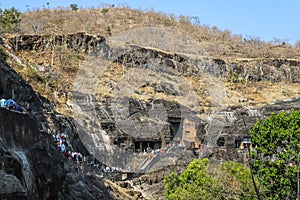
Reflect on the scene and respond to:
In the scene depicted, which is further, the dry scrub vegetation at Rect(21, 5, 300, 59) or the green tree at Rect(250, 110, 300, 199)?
the dry scrub vegetation at Rect(21, 5, 300, 59)

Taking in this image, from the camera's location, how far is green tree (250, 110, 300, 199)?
60.3ft

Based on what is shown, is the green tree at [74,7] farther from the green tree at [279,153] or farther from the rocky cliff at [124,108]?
the green tree at [279,153]

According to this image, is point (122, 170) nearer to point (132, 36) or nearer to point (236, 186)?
A: point (236, 186)

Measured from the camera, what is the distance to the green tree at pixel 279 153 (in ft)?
60.3

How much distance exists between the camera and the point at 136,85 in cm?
6406

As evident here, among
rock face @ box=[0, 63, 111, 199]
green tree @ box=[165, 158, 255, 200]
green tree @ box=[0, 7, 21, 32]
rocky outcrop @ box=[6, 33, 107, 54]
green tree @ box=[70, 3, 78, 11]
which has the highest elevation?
green tree @ box=[70, 3, 78, 11]

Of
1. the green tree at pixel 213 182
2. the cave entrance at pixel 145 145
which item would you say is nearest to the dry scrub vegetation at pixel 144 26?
the cave entrance at pixel 145 145

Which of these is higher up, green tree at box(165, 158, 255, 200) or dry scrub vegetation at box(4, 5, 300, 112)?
dry scrub vegetation at box(4, 5, 300, 112)

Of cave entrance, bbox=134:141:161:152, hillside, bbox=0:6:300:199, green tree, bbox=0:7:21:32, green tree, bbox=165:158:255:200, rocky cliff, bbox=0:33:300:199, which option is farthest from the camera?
green tree, bbox=0:7:21:32

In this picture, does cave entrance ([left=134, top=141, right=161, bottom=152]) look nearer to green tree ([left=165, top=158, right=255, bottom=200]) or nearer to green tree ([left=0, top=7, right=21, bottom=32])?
green tree ([left=165, top=158, right=255, bottom=200])

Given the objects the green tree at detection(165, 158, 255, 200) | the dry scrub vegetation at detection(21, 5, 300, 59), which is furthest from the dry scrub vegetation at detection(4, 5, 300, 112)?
the green tree at detection(165, 158, 255, 200)

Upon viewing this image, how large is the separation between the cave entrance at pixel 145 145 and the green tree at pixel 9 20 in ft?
101

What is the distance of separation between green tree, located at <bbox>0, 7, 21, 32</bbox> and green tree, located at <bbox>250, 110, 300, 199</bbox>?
172ft

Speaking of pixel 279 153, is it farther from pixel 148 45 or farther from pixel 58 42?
pixel 148 45
